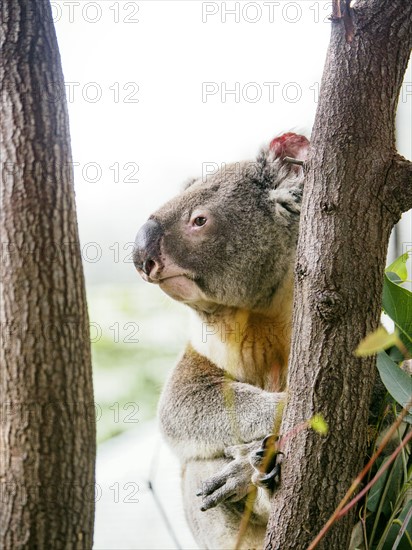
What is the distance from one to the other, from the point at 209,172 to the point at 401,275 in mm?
761

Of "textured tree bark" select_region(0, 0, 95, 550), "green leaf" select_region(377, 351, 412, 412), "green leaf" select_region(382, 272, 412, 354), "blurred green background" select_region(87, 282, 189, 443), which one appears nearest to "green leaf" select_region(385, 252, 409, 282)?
"green leaf" select_region(382, 272, 412, 354)

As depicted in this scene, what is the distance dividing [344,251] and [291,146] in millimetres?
1029

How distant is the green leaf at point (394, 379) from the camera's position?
1.50 metres

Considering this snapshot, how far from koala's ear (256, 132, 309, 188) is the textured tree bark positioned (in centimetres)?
124

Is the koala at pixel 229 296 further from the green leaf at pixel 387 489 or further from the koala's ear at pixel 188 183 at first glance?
the green leaf at pixel 387 489

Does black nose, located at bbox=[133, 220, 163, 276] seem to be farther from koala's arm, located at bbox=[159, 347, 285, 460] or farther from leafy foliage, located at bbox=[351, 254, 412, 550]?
leafy foliage, located at bbox=[351, 254, 412, 550]

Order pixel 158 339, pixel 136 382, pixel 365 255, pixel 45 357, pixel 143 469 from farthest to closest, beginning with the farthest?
pixel 136 382
pixel 158 339
pixel 143 469
pixel 365 255
pixel 45 357

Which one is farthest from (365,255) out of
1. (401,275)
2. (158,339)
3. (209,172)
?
(158,339)

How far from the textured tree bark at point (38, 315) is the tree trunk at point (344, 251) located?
0.44 metres

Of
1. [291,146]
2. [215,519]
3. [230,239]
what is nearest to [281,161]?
[291,146]

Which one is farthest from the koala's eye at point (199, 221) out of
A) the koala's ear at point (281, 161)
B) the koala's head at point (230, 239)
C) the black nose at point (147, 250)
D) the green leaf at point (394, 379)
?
the green leaf at point (394, 379)

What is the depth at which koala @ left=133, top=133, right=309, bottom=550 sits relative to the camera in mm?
2107

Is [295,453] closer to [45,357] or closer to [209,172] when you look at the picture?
[45,357]

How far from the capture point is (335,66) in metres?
1.32
